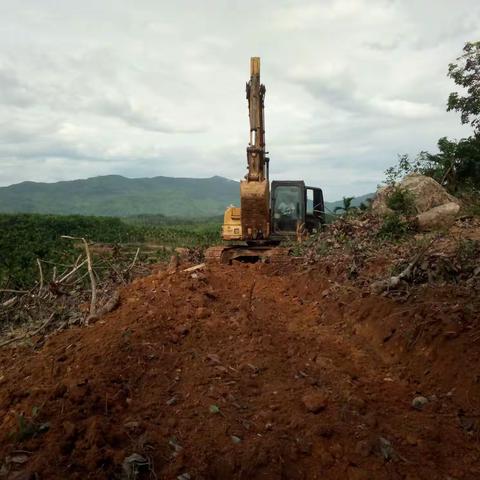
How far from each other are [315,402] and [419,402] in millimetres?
944

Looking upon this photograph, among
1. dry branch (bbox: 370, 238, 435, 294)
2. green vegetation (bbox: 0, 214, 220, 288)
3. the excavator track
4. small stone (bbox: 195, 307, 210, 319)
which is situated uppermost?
dry branch (bbox: 370, 238, 435, 294)

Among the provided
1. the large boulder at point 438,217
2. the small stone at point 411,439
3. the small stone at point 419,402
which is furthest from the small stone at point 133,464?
the large boulder at point 438,217

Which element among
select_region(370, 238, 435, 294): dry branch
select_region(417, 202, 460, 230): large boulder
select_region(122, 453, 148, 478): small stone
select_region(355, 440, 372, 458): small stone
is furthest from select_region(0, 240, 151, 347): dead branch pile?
select_region(417, 202, 460, 230): large boulder

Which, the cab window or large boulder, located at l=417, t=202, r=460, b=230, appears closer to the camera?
large boulder, located at l=417, t=202, r=460, b=230

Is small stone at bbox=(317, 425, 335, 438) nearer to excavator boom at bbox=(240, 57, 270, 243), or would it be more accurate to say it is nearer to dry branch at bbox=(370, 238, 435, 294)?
dry branch at bbox=(370, 238, 435, 294)

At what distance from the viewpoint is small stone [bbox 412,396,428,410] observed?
4286mm

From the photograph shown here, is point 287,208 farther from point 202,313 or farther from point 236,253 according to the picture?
point 202,313

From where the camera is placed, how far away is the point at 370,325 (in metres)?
5.75

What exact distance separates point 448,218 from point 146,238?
43.7 meters

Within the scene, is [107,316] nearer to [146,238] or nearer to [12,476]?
[12,476]

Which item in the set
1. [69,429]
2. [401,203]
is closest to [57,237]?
[401,203]

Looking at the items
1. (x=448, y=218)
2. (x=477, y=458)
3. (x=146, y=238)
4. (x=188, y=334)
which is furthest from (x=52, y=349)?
(x=146, y=238)

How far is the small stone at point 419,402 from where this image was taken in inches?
169

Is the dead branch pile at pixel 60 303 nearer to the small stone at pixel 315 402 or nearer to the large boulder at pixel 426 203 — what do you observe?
the small stone at pixel 315 402
